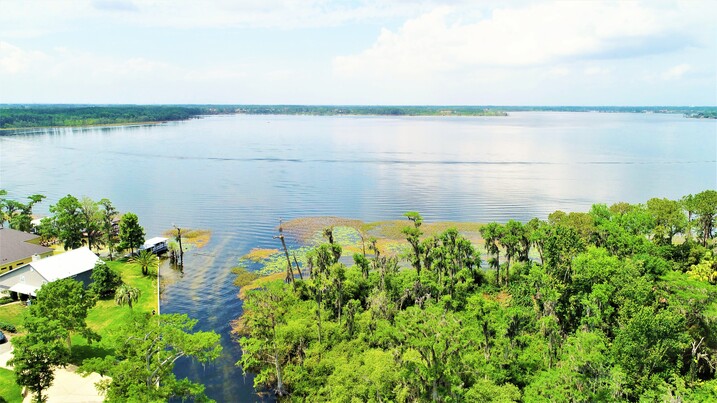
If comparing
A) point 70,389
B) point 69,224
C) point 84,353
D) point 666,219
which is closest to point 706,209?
point 666,219

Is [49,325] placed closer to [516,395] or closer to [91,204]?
[516,395]

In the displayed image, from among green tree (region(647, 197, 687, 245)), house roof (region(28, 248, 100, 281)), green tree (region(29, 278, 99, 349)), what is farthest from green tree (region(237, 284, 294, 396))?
green tree (region(647, 197, 687, 245))

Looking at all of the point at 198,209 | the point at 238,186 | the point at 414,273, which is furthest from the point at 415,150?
the point at 414,273

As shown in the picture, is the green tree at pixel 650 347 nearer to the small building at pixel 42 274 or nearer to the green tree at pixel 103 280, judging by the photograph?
the green tree at pixel 103 280

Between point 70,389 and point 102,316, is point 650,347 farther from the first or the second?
point 102,316

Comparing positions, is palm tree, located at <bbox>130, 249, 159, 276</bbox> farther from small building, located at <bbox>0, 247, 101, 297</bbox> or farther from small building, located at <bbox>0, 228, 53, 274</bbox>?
small building, located at <bbox>0, 228, 53, 274</bbox>

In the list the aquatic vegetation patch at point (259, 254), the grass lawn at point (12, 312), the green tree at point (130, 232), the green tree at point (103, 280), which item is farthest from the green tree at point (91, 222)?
the aquatic vegetation patch at point (259, 254)
